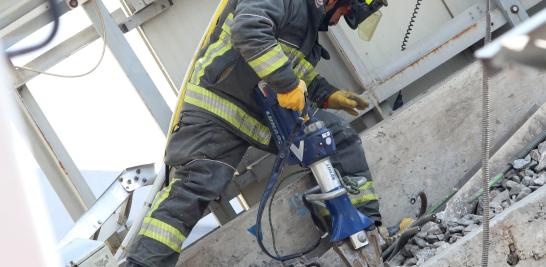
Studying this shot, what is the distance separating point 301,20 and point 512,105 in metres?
1.62

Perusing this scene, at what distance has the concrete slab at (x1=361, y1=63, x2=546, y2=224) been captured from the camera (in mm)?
5570

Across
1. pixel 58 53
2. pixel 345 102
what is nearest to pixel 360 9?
pixel 345 102

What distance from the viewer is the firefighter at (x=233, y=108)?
4.43 m

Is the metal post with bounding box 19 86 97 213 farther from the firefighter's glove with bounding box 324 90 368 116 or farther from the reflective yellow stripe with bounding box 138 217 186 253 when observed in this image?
the firefighter's glove with bounding box 324 90 368 116

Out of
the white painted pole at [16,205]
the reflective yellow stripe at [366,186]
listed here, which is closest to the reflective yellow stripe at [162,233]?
the reflective yellow stripe at [366,186]

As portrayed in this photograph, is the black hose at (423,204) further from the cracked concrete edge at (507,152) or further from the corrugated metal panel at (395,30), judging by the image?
the corrugated metal panel at (395,30)

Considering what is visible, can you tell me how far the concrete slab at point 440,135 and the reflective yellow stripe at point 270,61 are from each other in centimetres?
131

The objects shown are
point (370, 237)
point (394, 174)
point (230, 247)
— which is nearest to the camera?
point (370, 237)

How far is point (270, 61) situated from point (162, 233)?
3.23ft

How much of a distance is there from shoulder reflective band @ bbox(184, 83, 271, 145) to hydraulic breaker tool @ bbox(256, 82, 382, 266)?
110 mm

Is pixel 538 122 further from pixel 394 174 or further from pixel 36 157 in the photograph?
pixel 36 157

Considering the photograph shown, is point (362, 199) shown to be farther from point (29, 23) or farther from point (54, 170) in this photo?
point (29, 23)

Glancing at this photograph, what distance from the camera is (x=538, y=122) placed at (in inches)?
211

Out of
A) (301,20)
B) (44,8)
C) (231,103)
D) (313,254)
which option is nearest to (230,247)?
(313,254)
